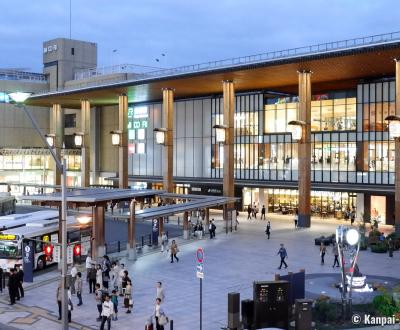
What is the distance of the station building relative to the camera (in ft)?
164

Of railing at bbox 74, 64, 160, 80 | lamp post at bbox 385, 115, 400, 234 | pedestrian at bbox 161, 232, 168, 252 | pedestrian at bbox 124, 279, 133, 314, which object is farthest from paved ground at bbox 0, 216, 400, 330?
railing at bbox 74, 64, 160, 80

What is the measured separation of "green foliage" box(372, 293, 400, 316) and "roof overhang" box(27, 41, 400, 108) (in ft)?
79.9

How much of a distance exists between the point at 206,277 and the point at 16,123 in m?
67.3

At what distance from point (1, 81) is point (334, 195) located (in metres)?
55.0

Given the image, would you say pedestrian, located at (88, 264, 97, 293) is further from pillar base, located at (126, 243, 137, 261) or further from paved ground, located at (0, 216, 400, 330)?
pillar base, located at (126, 243, 137, 261)

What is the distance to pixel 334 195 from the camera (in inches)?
2189

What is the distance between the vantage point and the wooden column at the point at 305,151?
49094 mm

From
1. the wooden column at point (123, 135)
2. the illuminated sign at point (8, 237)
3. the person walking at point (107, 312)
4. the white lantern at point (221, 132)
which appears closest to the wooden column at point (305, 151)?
the white lantern at point (221, 132)

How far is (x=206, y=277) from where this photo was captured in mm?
28250

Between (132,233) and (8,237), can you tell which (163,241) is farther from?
(8,237)

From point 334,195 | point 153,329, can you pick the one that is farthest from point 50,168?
point 153,329

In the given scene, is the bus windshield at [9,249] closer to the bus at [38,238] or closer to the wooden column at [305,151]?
the bus at [38,238]

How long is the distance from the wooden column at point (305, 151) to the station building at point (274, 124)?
0.53 metres

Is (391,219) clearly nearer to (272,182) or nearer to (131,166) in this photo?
(272,182)
